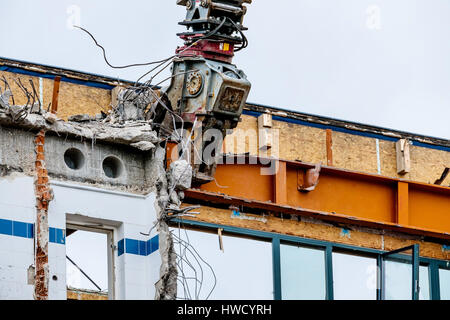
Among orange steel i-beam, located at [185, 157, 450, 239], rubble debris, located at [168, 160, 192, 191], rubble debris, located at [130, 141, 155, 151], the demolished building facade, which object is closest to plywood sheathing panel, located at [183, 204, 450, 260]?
the demolished building facade

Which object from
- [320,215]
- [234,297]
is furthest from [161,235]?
[320,215]

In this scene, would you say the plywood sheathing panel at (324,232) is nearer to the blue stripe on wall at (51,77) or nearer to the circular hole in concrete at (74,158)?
the circular hole in concrete at (74,158)

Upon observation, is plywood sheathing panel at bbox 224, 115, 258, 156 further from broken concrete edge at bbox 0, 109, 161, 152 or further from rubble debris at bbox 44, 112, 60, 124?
rubble debris at bbox 44, 112, 60, 124

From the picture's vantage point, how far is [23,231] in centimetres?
2783

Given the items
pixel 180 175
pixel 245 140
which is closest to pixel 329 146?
pixel 245 140

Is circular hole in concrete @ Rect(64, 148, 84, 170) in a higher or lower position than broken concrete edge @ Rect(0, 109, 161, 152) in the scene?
lower

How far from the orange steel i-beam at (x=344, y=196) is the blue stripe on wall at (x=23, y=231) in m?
4.32

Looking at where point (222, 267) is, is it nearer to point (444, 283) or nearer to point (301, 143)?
point (444, 283)

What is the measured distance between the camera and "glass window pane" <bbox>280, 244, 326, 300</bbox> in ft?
106

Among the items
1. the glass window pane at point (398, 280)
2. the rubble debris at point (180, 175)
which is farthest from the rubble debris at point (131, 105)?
the glass window pane at point (398, 280)

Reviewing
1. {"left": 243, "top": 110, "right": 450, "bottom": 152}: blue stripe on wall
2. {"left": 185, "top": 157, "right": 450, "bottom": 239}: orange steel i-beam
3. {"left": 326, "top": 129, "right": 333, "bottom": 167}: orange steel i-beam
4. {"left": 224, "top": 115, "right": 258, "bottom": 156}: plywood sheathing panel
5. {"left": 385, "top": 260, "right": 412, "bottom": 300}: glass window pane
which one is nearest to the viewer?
{"left": 185, "top": 157, "right": 450, "bottom": 239}: orange steel i-beam

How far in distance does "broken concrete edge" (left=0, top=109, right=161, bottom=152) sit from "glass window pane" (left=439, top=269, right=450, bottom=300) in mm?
7312

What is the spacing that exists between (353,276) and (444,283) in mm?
2097

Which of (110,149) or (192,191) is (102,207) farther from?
(192,191)
